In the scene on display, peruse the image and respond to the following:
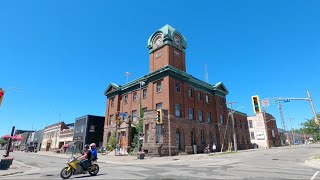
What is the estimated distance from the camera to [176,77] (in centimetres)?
3516

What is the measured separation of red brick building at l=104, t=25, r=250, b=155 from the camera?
3170 centimetres

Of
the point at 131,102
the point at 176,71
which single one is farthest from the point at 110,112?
the point at 176,71

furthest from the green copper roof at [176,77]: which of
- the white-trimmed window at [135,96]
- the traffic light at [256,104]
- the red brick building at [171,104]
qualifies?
the traffic light at [256,104]

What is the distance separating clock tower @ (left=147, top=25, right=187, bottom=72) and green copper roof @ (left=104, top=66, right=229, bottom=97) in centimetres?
192

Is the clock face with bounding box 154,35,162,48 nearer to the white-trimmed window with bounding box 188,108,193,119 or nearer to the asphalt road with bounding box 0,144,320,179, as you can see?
the white-trimmed window with bounding box 188,108,193,119

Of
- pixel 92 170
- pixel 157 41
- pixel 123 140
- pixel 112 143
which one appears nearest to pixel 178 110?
pixel 123 140

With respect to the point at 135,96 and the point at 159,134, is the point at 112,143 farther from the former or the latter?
the point at 159,134

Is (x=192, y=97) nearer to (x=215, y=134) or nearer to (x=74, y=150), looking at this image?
(x=215, y=134)

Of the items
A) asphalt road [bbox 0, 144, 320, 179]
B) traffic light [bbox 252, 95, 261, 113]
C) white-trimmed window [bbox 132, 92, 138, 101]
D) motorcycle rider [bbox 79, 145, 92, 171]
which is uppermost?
white-trimmed window [bbox 132, 92, 138, 101]

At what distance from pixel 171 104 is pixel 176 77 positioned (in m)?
4.85

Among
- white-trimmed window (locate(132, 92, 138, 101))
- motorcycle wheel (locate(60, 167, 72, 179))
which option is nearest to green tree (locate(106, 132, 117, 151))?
white-trimmed window (locate(132, 92, 138, 101))

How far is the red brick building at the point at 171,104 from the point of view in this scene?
31703 millimetres

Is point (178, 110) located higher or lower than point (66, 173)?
higher

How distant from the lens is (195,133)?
3697 centimetres
